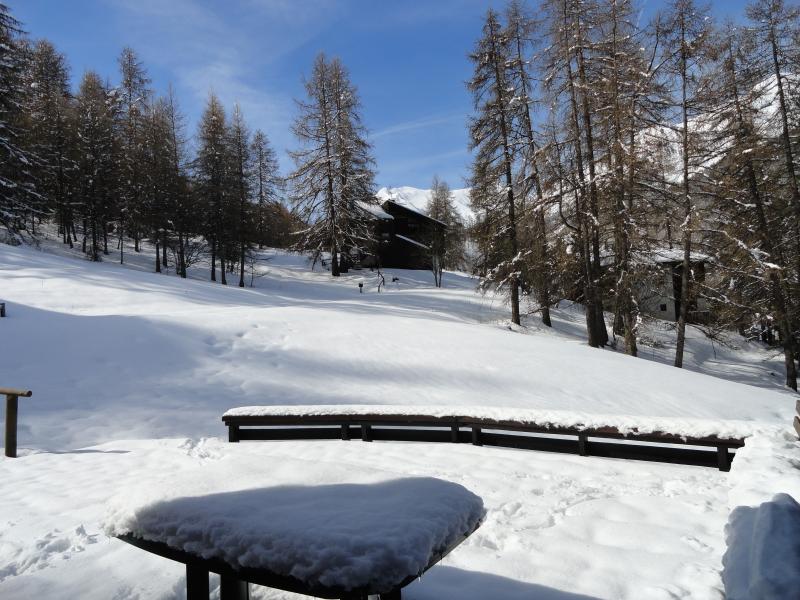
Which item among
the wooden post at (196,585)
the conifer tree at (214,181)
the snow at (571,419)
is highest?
the conifer tree at (214,181)

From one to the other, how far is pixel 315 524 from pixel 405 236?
4477 cm

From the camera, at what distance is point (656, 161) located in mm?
16953

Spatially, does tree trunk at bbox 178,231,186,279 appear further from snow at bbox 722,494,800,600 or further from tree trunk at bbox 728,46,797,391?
snow at bbox 722,494,800,600

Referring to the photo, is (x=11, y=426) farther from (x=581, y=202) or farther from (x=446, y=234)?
(x=446, y=234)

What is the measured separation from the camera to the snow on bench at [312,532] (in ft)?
5.39

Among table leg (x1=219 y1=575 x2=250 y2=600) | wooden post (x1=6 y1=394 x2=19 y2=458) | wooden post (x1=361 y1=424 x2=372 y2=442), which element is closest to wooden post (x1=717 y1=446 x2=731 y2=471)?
wooden post (x1=361 y1=424 x2=372 y2=442)

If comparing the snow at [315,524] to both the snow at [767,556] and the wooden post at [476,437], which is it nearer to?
the snow at [767,556]

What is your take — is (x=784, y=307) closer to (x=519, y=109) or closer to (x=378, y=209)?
(x=519, y=109)

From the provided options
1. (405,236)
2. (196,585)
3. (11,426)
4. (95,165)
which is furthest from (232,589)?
(405,236)

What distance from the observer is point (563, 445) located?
6.69 m

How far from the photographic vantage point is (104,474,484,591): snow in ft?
5.41

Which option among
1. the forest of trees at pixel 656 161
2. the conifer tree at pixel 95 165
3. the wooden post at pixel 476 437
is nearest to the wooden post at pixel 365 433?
the wooden post at pixel 476 437

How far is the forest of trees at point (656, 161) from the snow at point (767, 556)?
1518cm

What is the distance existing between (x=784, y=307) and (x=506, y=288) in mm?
11115
